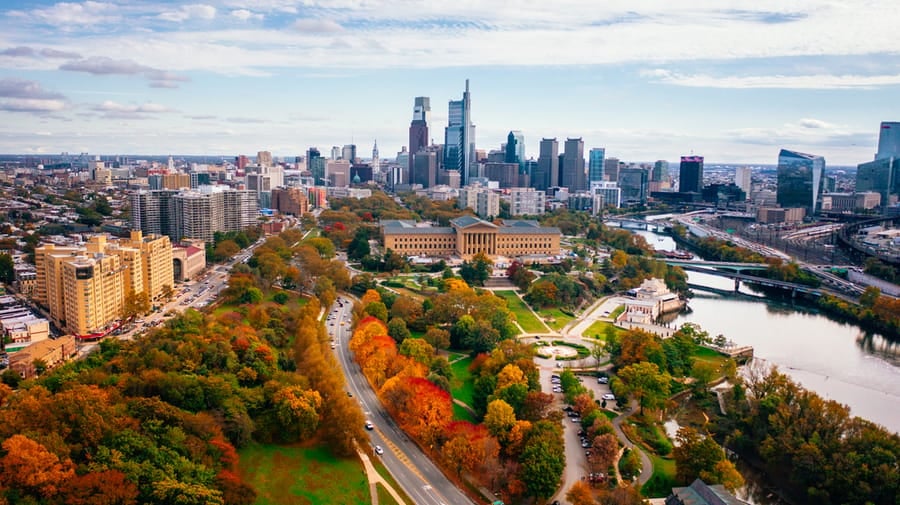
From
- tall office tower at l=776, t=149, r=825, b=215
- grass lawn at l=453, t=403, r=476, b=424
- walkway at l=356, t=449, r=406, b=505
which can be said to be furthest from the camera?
tall office tower at l=776, t=149, r=825, b=215

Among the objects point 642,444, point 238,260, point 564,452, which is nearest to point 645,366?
point 642,444

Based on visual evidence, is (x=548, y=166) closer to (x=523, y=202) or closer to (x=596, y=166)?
(x=596, y=166)

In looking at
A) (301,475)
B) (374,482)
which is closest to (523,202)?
(374,482)

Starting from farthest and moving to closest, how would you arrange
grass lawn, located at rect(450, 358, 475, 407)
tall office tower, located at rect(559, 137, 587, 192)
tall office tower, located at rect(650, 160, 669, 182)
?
tall office tower, located at rect(650, 160, 669, 182) < tall office tower, located at rect(559, 137, 587, 192) < grass lawn, located at rect(450, 358, 475, 407)

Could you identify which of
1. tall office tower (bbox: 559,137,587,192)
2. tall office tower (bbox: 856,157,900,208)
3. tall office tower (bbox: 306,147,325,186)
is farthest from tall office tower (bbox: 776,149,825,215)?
tall office tower (bbox: 306,147,325,186)

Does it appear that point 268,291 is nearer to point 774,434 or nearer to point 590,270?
point 590,270

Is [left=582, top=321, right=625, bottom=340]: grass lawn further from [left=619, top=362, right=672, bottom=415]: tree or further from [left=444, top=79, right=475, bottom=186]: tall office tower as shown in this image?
[left=444, top=79, right=475, bottom=186]: tall office tower

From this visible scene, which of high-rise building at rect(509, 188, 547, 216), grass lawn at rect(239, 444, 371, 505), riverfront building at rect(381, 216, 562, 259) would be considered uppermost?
high-rise building at rect(509, 188, 547, 216)
